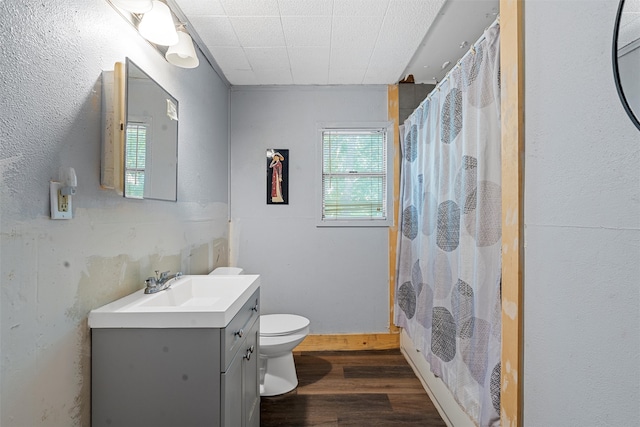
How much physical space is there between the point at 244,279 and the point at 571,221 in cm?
140

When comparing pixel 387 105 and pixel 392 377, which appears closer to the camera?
pixel 392 377

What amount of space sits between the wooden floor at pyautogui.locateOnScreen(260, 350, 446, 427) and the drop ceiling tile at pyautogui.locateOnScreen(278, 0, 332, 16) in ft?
7.57

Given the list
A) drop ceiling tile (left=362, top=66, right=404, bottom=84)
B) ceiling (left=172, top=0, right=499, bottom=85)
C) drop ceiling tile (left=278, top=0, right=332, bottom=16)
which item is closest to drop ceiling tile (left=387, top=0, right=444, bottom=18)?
ceiling (left=172, top=0, right=499, bottom=85)

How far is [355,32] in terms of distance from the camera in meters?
2.11

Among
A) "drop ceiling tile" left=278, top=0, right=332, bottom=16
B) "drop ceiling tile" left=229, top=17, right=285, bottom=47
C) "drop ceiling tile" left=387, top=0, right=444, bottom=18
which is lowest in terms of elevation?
Result: "drop ceiling tile" left=229, top=17, right=285, bottom=47

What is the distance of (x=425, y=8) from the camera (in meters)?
1.86

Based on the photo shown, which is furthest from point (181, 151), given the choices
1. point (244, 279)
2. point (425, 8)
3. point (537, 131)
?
point (537, 131)

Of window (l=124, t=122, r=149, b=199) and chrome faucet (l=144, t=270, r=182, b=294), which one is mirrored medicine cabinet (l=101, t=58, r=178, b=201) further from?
chrome faucet (l=144, t=270, r=182, b=294)

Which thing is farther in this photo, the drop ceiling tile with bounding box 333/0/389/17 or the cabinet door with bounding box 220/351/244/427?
the drop ceiling tile with bounding box 333/0/389/17

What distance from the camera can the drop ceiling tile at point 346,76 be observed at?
2.66 metres

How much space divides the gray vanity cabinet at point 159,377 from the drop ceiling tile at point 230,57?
1.91m

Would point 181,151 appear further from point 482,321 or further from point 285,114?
point 482,321

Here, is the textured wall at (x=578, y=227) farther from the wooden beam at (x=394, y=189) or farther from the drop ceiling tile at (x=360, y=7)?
the wooden beam at (x=394, y=189)

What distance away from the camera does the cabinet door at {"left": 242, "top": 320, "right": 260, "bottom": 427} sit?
1450 mm
